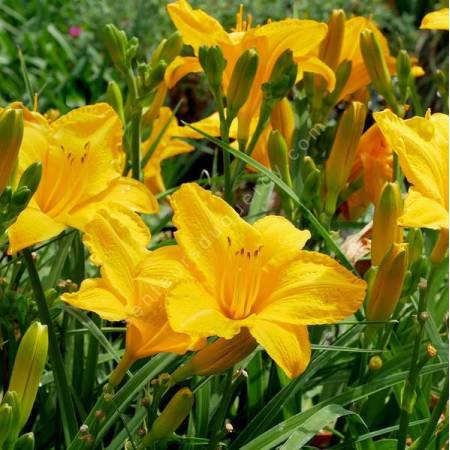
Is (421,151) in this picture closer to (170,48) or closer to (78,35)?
(170,48)

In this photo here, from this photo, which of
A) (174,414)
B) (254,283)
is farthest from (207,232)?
(174,414)

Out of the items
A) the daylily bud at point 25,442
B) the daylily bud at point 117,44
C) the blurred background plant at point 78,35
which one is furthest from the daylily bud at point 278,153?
the blurred background plant at point 78,35

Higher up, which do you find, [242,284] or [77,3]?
[242,284]

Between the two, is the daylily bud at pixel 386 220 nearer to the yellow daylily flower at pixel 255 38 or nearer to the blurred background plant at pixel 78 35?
the yellow daylily flower at pixel 255 38

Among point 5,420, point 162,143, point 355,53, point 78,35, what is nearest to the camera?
point 5,420

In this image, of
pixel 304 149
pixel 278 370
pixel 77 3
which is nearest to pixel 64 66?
pixel 77 3

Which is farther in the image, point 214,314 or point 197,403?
point 197,403

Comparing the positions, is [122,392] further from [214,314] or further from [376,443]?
[376,443]
